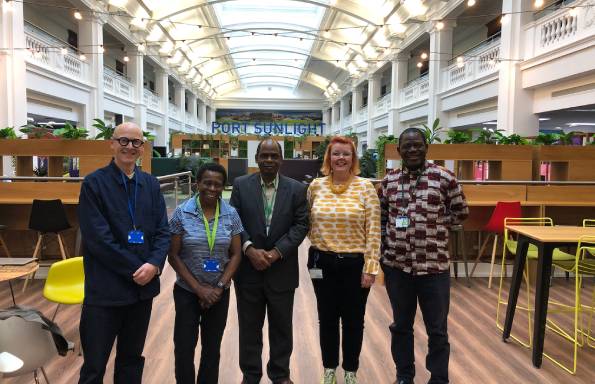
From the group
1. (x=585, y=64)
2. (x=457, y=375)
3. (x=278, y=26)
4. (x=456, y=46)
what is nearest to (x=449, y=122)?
(x=456, y=46)

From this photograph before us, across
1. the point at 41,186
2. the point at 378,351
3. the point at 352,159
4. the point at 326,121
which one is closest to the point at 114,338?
the point at 352,159

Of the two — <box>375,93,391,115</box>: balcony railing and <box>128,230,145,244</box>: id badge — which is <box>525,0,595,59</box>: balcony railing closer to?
<box>128,230,145,244</box>: id badge

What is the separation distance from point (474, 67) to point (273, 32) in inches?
490

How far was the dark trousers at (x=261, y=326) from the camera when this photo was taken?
236 cm

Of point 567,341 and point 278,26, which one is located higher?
point 278,26

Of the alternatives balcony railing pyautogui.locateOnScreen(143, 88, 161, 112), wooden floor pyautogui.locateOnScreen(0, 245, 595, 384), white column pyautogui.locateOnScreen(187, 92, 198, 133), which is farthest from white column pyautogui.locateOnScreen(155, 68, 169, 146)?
wooden floor pyautogui.locateOnScreen(0, 245, 595, 384)

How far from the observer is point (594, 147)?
5672 millimetres

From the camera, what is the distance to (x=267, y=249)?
2301 mm

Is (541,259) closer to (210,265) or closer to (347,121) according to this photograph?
(210,265)

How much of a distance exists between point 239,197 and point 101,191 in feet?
2.18

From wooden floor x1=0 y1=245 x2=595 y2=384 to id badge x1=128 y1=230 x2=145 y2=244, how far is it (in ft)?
4.00

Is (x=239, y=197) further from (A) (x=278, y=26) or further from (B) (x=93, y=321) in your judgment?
(A) (x=278, y=26)

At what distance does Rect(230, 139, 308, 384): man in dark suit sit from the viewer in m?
2.27

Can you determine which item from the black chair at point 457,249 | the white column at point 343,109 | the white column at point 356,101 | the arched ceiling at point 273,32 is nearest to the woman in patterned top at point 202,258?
the black chair at point 457,249
